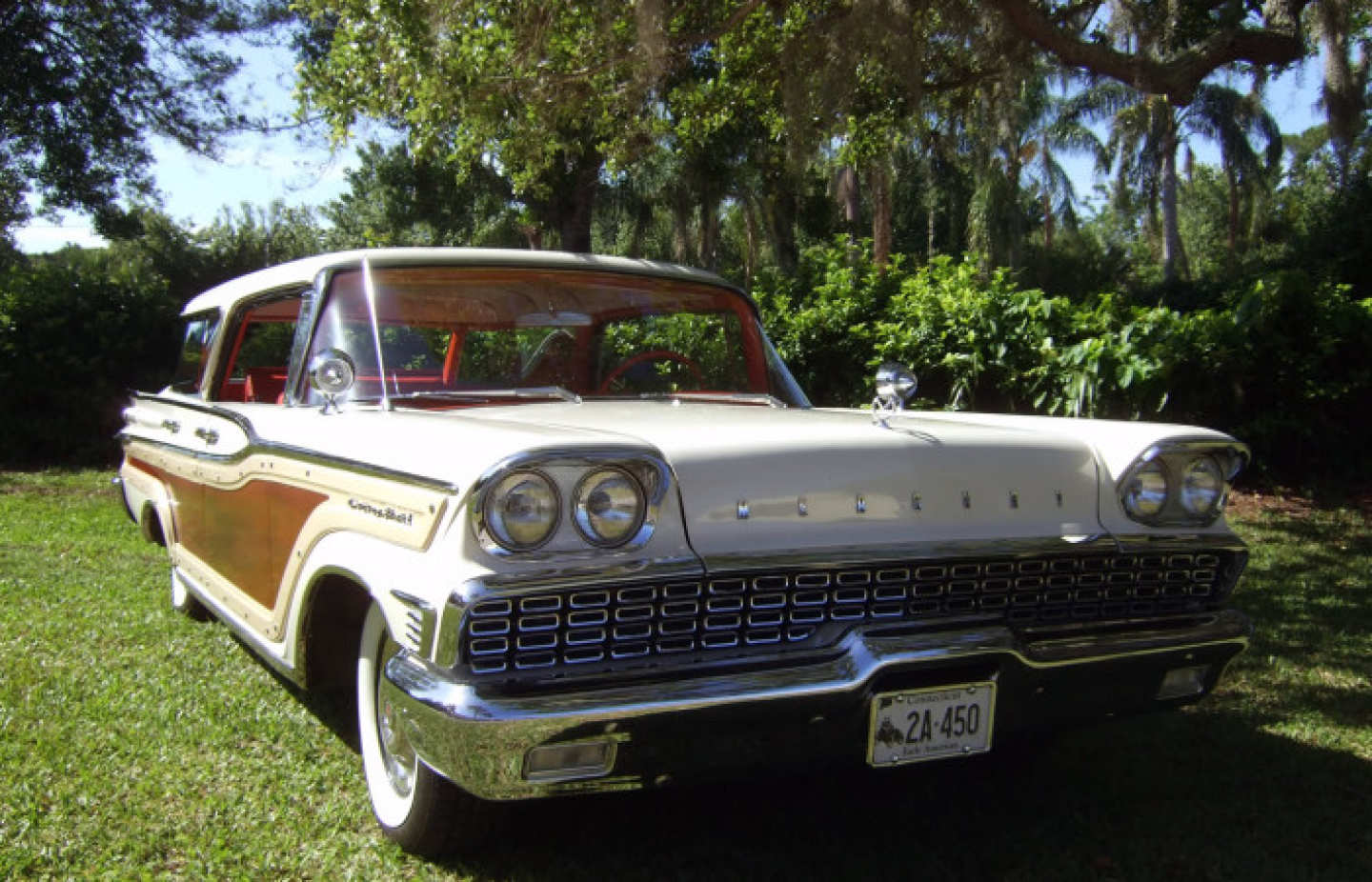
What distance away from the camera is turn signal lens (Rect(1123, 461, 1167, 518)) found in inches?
105

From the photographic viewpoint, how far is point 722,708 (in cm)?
206

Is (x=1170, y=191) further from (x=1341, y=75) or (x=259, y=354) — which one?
(x=259, y=354)

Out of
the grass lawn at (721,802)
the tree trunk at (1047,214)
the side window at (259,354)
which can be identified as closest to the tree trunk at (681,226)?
the tree trunk at (1047,214)

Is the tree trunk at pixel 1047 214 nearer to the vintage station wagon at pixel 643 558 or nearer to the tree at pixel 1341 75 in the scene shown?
the tree at pixel 1341 75

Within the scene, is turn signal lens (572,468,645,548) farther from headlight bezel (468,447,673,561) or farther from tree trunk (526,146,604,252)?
tree trunk (526,146,604,252)

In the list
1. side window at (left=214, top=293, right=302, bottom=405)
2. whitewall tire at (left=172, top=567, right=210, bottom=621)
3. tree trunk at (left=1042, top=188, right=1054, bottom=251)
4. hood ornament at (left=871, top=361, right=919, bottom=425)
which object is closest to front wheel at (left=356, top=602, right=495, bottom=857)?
hood ornament at (left=871, top=361, right=919, bottom=425)

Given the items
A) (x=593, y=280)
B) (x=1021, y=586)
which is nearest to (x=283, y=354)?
(x=593, y=280)

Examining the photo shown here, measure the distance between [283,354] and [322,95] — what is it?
4.45 meters

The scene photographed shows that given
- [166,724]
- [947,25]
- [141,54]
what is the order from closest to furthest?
[166,724] < [947,25] < [141,54]

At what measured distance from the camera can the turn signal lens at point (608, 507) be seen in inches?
81.8

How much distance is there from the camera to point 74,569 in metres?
5.88

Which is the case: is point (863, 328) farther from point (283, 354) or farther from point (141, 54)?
point (141, 54)

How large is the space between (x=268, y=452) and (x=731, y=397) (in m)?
1.43

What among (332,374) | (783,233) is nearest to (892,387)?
(332,374)
